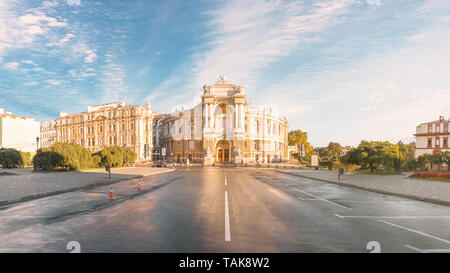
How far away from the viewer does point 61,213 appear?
9945mm

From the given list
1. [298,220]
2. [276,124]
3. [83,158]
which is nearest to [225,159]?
[276,124]

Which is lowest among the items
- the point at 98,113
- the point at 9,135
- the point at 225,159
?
the point at 225,159

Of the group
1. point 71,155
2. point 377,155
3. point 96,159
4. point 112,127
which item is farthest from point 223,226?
point 112,127

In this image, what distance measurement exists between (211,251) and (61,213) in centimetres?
734

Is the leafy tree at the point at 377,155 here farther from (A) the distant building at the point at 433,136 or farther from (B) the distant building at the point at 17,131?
(B) the distant building at the point at 17,131

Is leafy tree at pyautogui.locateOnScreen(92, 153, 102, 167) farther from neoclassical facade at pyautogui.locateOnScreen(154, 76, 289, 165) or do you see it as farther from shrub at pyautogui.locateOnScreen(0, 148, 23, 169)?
neoclassical facade at pyautogui.locateOnScreen(154, 76, 289, 165)

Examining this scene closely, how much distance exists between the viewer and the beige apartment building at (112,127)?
3285 inches

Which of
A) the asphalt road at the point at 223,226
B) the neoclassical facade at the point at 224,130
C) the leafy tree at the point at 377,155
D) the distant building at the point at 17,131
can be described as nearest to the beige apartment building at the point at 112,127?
the neoclassical facade at the point at 224,130

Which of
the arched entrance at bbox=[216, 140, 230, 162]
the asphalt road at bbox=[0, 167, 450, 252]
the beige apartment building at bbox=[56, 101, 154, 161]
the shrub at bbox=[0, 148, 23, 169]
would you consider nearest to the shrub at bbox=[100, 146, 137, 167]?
the shrub at bbox=[0, 148, 23, 169]

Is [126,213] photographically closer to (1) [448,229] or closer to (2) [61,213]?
(2) [61,213]

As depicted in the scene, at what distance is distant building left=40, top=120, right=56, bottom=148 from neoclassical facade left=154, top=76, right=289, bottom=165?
63.5 meters

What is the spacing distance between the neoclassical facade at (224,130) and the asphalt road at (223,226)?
56367mm

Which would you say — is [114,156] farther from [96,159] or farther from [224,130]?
[224,130]
